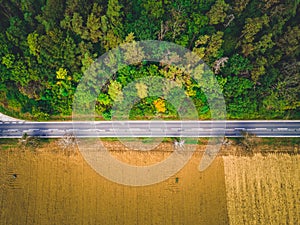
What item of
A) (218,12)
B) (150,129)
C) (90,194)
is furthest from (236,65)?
(90,194)

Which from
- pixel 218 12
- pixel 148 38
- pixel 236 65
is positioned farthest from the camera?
pixel 236 65

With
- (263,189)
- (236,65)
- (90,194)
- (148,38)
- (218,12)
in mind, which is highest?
(218,12)

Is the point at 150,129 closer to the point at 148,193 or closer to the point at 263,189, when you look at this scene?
the point at 148,193

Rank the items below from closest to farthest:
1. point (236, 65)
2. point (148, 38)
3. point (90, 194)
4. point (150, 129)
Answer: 1. point (148, 38)
2. point (236, 65)
3. point (90, 194)
4. point (150, 129)

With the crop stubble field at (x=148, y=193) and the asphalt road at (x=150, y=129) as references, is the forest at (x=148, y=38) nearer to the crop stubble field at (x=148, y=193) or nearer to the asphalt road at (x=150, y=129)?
the asphalt road at (x=150, y=129)

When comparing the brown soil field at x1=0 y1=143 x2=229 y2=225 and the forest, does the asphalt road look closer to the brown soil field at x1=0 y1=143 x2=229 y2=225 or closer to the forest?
the forest

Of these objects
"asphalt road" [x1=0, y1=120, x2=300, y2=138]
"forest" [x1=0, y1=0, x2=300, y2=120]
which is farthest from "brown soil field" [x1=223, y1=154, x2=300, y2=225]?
"forest" [x1=0, y1=0, x2=300, y2=120]

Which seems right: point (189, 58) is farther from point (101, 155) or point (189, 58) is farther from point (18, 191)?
point (18, 191)
